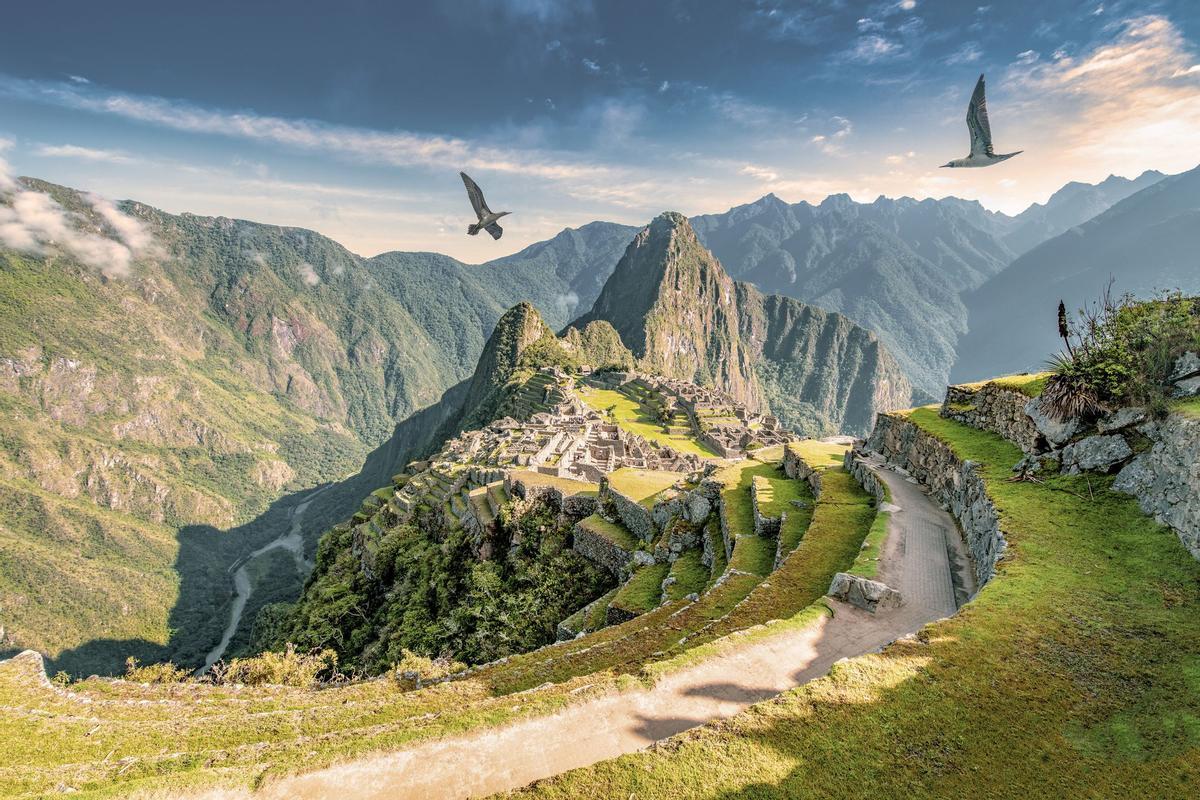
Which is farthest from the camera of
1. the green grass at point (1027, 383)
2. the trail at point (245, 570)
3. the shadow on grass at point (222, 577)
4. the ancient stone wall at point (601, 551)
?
the trail at point (245, 570)

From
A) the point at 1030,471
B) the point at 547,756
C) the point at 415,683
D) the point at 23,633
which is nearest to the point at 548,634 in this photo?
the point at 415,683

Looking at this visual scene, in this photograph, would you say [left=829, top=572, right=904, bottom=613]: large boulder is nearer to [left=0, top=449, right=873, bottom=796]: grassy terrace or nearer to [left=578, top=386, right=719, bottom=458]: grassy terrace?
[left=0, top=449, right=873, bottom=796]: grassy terrace

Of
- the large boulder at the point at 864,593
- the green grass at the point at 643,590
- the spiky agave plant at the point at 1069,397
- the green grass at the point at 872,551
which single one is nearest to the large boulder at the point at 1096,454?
the spiky agave plant at the point at 1069,397

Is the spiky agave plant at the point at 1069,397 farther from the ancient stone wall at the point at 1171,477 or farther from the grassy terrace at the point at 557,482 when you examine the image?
the grassy terrace at the point at 557,482

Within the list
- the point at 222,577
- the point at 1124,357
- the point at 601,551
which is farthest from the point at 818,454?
the point at 222,577

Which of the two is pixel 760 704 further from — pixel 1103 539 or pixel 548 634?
pixel 548 634

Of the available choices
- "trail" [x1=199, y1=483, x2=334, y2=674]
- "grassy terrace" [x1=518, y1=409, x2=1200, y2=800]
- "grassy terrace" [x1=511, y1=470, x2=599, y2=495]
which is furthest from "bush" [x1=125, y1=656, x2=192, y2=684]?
"trail" [x1=199, y1=483, x2=334, y2=674]
